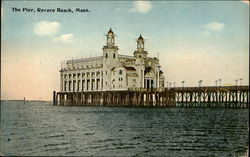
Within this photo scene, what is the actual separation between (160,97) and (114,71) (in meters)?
10.7

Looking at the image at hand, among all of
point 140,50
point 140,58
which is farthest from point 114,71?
point 140,50

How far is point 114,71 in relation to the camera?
2675 inches

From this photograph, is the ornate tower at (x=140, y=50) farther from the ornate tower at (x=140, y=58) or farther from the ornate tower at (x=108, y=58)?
the ornate tower at (x=108, y=58)

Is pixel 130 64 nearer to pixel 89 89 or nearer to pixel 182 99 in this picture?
pixel 89 89

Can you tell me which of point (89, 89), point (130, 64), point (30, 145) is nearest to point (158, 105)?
point (130, 64)

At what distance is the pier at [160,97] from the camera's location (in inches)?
2052

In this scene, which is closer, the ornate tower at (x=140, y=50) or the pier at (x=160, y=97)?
the pier at (x=160, y=97)

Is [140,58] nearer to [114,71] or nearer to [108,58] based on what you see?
[114,71]

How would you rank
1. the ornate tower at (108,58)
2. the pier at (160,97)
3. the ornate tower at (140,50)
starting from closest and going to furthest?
the pier at (160,97), the ornate tower at (108,58), the ornate tower at (140,50)

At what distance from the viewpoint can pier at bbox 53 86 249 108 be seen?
52.1 metres

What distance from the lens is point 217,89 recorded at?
52.3 m

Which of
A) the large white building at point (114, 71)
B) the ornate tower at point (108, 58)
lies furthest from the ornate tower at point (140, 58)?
the ornate tower at point (108, 58)

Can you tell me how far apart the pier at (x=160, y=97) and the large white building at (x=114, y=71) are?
1.87 meters

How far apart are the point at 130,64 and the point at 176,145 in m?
51.2
